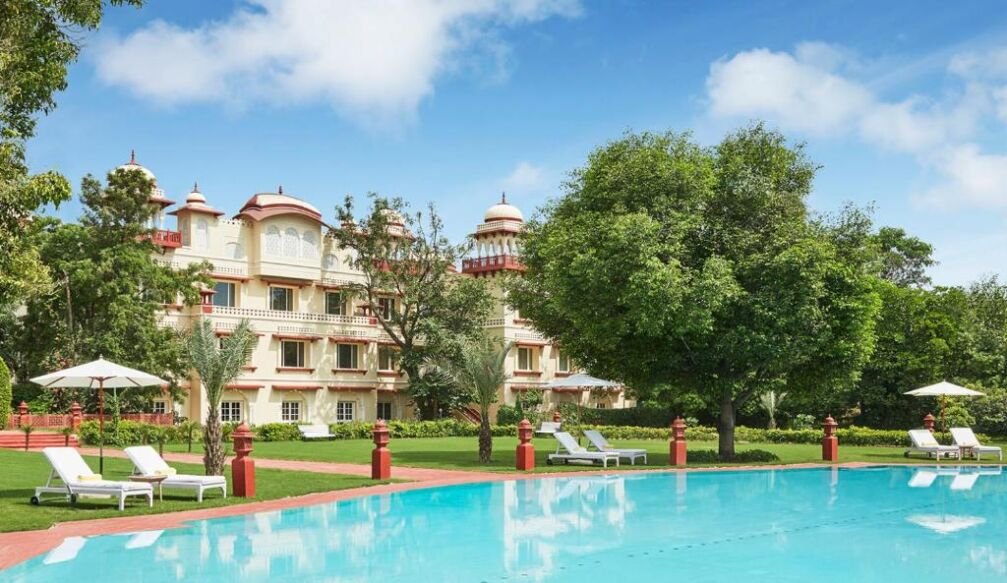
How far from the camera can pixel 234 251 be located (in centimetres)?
4662

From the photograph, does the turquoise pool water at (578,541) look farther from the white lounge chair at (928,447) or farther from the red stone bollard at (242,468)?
the white lounge chair at (928,447)

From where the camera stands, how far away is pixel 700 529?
14172mm

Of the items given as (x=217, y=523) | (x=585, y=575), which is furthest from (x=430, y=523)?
(x=585, y=575)

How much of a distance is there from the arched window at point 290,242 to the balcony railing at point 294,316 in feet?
9.87

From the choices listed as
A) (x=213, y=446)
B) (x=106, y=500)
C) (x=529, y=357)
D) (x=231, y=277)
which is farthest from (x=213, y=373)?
(x=529, y=357)

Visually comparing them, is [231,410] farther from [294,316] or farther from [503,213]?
[503,213]

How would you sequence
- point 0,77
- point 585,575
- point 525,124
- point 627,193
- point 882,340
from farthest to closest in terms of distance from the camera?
point 882,340
point 627,193
point 525,124
point 0,77
point 585,575

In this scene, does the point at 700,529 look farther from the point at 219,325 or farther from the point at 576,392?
the point at 576,392

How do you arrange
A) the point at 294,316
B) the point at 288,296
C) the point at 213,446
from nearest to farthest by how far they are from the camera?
the point at 213,446 < the point at 294,316 < the point at 288,296

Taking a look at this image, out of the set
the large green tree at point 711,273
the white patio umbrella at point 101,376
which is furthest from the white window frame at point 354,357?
the white patio umbrella at point 101,376

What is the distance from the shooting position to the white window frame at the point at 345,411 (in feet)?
160

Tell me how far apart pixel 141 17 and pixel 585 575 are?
10.7 meters

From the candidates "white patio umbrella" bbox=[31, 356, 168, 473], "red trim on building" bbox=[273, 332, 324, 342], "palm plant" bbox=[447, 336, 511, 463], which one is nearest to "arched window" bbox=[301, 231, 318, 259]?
"red trim on building" bbox=[273, 332, 324, 342]

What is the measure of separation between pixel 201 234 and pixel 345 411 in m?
10.7
